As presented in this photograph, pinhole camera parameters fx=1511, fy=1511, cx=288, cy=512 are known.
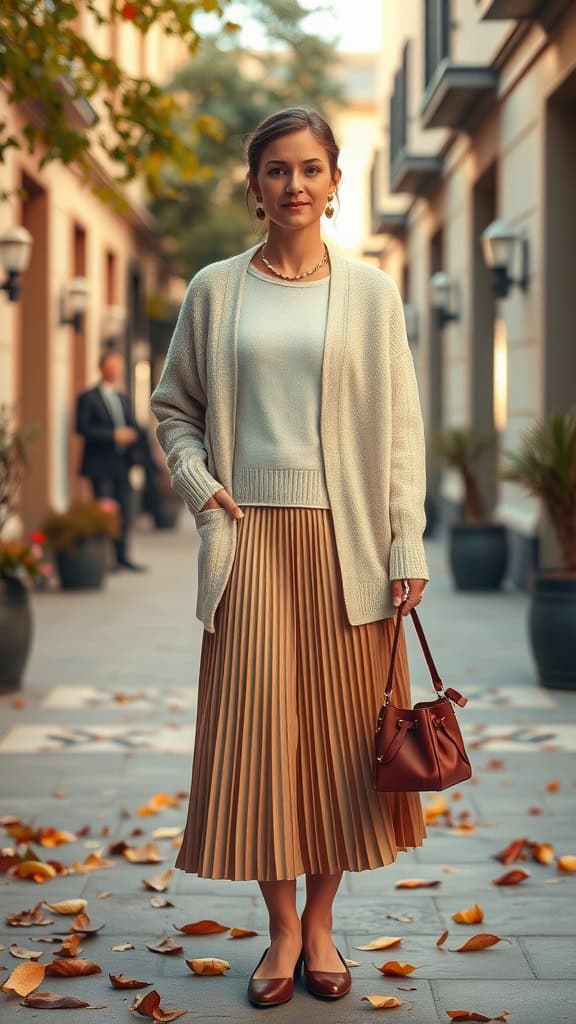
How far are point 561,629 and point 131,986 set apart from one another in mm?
4293

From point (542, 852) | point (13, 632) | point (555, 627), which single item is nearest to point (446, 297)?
point (555, 627)

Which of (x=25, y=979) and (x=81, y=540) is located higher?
(x=81, y=540)

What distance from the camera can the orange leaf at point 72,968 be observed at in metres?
3.63

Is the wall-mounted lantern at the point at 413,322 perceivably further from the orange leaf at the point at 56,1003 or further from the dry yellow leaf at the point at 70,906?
the orange leaf at the point at 56,1003

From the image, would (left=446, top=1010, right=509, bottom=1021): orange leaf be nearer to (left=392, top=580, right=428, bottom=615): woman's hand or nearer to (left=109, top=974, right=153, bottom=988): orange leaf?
(left=109, top=974, right=153, bottom=988): orange leaf

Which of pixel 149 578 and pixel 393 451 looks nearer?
pixel 393 451

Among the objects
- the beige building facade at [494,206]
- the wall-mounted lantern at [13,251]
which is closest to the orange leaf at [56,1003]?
the beige building facade at [494,206]

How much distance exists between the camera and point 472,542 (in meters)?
12.2

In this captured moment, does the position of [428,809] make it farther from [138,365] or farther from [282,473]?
[138,365]

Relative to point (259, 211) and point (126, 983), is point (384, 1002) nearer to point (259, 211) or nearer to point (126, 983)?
point (126, 983)

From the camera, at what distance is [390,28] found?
960 inches

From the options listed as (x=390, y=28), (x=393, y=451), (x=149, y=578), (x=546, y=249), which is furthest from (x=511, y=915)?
(x=390, y=28)

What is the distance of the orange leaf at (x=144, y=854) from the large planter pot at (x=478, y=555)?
7732 millimetres

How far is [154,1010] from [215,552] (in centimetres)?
102
